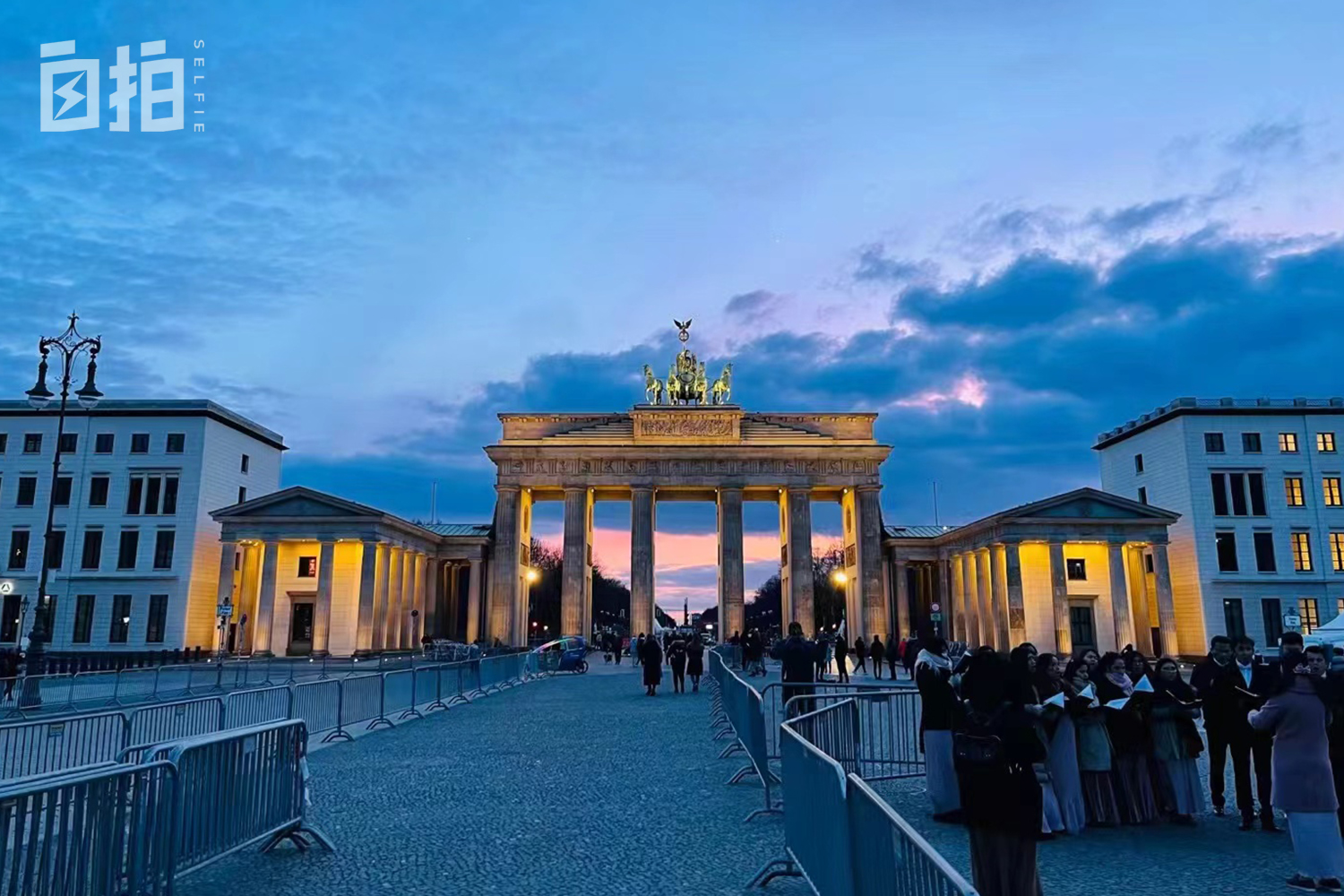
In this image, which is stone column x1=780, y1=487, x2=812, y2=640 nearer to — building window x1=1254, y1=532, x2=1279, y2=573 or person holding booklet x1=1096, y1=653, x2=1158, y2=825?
building window x1=1254, y1=532, x2=1279, y2=573

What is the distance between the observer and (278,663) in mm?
46250

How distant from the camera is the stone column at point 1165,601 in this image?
54438mm

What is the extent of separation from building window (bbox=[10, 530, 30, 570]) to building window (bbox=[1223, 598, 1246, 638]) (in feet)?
247

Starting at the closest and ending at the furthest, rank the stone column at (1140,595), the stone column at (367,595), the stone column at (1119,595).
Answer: the stone column at (367,595)
the stone column at (1119,595)
the stone column at (1140,595)

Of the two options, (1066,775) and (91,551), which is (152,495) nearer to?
(91,551)

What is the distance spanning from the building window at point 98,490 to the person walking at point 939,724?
62.2 meters

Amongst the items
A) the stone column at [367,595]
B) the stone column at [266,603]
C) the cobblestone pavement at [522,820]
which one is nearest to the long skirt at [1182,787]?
the cobblestone pavement at [522,820]

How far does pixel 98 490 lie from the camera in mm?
58438

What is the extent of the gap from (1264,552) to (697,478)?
36398mm

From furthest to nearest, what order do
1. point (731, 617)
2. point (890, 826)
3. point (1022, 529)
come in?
point (731, 617)
point (1022, 529)
point (890, 826)

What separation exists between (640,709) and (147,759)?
17.6 metres

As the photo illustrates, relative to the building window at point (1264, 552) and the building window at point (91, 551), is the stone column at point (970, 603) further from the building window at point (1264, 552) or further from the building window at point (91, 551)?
the building window at point (91, 551)

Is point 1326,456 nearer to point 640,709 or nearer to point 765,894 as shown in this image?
point 640,709

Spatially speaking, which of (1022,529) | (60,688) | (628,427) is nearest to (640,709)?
(60,688)
